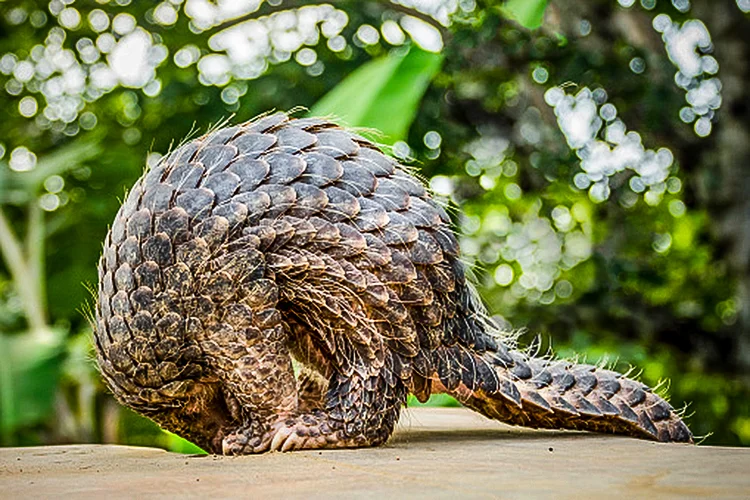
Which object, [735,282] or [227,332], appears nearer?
[227,332]

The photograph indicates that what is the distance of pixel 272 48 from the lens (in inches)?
205

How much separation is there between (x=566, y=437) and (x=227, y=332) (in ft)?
2.24

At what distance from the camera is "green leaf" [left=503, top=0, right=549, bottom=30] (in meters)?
2.85

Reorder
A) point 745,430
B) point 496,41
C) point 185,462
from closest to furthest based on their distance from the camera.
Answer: point 185,462 < point 496,41 < point 745,430

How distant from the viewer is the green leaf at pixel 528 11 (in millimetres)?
2848

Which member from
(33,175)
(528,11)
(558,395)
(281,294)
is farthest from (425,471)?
(33,175)

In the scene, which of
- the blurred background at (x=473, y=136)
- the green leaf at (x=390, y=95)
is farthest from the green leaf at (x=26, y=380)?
the green leaf at (x=390, y=95)

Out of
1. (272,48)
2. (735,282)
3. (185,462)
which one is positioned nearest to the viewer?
(185,462)

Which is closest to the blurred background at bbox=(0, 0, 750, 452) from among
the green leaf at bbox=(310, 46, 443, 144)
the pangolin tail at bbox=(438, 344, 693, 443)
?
the green leaf at bbox=(310, 46, 443, 144)

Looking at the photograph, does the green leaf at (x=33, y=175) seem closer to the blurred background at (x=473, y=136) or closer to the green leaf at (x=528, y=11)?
the blurred background at (x=473, y=136)

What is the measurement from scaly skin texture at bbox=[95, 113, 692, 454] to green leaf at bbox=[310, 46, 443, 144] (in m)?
1.20

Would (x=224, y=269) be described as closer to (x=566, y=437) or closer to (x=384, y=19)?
(x=566, y=437)

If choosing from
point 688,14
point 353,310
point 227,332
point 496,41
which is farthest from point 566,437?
point 688,14

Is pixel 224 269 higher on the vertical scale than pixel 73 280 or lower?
higher
